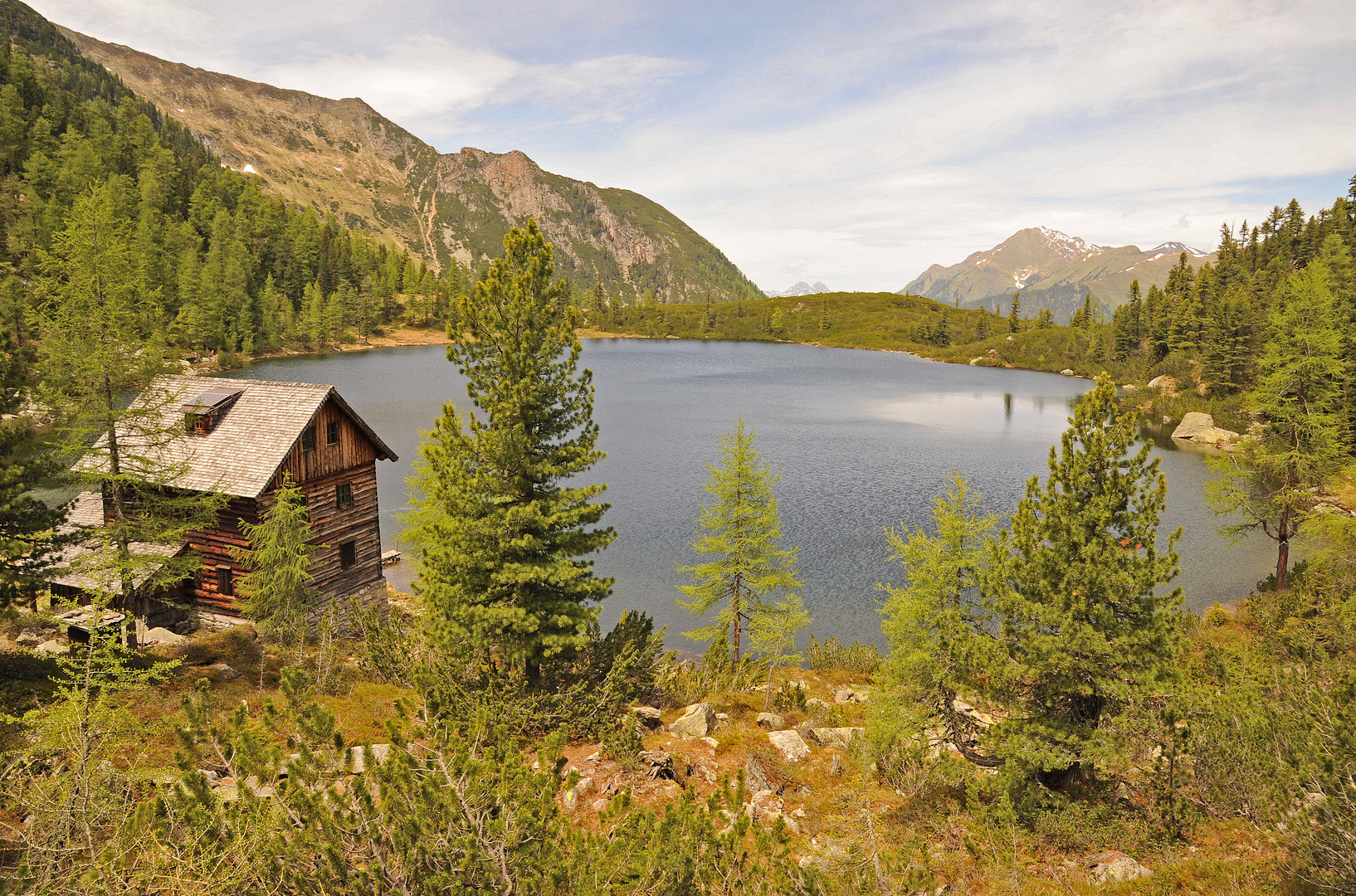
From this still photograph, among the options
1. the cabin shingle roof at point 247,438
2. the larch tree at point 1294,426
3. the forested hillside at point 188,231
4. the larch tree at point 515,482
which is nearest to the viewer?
the larch tree at point 515,482

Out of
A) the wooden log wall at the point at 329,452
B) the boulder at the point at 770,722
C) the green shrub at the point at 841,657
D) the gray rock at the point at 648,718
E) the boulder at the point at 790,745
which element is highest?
the wooden log wall at the point at 329,452

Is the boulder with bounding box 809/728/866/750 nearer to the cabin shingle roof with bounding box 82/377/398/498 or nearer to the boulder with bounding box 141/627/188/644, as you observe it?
the cabin shingle roof with bounding box 82/377/398/498

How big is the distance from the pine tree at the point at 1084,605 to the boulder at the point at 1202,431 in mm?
74960

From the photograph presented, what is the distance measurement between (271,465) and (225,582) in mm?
5141

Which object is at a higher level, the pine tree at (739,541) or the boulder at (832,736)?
the pine tree at (739,541)

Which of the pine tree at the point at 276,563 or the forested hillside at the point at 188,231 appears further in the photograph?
the forested hillside at the point at 188,231

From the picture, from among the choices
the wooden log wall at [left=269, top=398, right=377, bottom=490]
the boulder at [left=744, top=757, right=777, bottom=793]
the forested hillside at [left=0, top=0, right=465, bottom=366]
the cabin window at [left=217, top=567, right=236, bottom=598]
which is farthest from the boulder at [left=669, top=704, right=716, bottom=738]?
the forested hillside at [left=0, top=0, right=465, bottom=366]

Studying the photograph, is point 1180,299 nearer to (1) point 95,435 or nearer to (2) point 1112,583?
(2) point 1112,583

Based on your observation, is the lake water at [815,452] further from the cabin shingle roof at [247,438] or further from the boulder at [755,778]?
the boulder at [755,778]

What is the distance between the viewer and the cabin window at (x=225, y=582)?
24.3 metres

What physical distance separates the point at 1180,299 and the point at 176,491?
136 metres

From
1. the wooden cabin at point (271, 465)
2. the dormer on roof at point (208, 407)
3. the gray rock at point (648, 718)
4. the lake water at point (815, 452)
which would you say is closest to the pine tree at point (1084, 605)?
the gray rock at point (648, 718)

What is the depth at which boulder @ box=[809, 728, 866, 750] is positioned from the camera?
17281 millimetres

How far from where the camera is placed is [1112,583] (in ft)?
40.2
